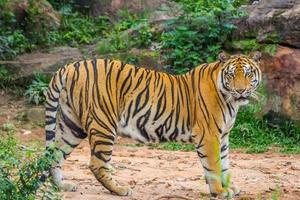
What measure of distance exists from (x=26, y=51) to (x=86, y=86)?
6491 millimetres

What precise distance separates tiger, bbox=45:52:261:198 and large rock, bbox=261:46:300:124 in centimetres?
390

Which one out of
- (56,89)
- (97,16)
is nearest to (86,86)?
(56,89)

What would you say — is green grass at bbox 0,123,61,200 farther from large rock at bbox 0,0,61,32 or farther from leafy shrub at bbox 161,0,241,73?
large rock at bbox 0,0,61,32

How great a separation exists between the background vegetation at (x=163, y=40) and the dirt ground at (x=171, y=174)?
509 millimetres

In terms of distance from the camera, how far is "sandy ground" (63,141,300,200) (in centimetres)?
691

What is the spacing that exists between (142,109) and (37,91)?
16.1 feet

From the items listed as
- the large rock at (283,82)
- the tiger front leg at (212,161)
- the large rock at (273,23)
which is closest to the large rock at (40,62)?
the large rock at (273,23)

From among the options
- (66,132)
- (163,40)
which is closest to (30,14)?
(163,40)

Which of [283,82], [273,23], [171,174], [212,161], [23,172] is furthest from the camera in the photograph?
[273,23]

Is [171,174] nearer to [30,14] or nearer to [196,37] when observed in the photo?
[196,37]

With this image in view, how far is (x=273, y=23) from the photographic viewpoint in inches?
439

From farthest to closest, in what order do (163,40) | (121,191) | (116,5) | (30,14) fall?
(116,5)
(30,14)
(163,40)
(121,191)

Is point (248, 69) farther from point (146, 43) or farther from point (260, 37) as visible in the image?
point (146, 43)

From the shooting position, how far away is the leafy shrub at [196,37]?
11.7 metres
